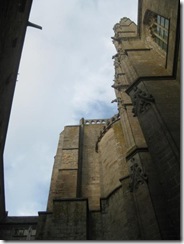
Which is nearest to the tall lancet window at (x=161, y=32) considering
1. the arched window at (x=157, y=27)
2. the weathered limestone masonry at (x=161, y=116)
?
the arched window at (x=157, y=27)

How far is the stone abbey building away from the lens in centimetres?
656

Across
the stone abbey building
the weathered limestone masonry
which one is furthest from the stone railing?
the weathered limestone masonry

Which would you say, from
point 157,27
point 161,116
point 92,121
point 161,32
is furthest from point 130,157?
point 92,121

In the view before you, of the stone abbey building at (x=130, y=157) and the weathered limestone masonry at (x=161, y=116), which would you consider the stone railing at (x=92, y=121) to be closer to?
the stone abbey building at (x=130, y=157)

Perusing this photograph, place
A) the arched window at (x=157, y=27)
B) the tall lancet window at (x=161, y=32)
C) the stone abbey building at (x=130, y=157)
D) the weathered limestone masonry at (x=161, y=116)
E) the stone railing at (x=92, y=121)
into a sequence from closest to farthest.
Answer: the weathered limestone masonry at (x=161, y=116) → the stone abbey building at (x=130, y=157) → the tall lancet window at (x=161, y=32) → the arched window at (x=157, y=27) → the stone railing at (x=92, y=121)

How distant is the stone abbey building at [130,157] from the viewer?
6.56 meters

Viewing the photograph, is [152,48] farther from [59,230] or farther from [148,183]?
[59,230]

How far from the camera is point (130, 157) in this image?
9453mm

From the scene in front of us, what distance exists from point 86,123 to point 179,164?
49.9ft

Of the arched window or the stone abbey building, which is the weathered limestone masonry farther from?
the arched window

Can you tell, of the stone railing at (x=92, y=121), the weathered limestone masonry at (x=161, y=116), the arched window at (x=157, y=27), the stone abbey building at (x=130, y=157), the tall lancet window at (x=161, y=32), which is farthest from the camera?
the stone railing at (x=92, y=121)

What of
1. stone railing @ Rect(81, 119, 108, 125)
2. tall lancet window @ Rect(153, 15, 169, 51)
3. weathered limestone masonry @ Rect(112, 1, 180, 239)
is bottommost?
weathered limestone masonry @ Rect(112, 1, 180, 239)

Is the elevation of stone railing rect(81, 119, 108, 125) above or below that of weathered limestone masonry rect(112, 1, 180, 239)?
above

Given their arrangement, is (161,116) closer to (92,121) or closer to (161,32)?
(161,32)
